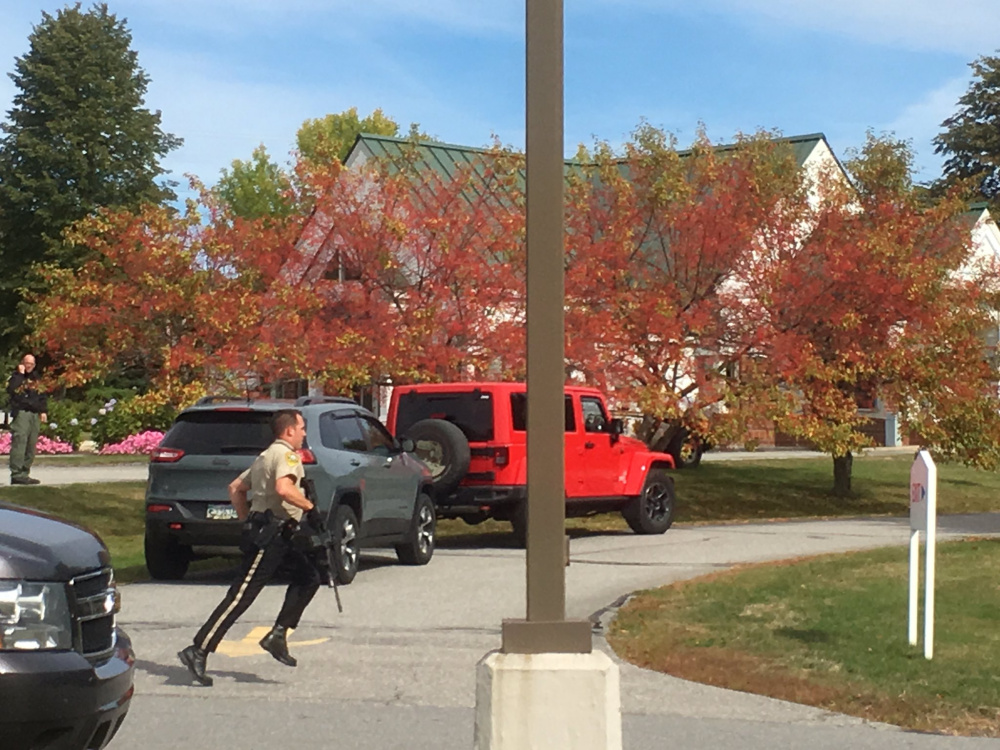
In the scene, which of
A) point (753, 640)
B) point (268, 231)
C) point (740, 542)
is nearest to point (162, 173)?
point (268, 231)

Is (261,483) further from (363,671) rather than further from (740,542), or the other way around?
(740,542)

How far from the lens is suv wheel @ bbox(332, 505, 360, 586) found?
15.6m

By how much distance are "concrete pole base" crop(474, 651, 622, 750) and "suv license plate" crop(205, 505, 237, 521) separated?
9.50 m

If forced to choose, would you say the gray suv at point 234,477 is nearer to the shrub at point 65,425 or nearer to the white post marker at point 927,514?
the white post marker at point 927,514

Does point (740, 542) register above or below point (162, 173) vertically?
below

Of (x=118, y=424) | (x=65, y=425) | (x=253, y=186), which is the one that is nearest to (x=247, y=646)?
(x=118, y=424)

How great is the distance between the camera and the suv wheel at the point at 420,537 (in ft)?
58.1

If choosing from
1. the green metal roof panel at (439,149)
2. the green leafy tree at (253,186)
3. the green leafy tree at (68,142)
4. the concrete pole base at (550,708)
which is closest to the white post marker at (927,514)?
the concrete pole base at (550,708)

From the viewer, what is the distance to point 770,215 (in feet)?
94.6

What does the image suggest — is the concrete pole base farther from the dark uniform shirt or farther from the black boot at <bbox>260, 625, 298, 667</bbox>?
the dark uniform shirt

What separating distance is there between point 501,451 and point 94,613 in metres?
13.3

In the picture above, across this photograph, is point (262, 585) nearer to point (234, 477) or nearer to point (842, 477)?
point (234, 477)

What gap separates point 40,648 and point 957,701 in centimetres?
551

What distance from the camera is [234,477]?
1521 centimetres
